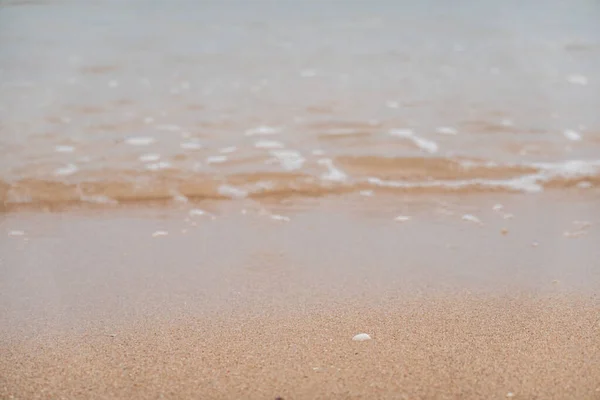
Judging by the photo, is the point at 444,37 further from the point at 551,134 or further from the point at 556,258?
the point at 556,258

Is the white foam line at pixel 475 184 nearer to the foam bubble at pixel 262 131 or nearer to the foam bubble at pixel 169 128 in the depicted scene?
the foam bubble at pixel 262 131

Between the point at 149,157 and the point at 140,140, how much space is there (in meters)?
0.33

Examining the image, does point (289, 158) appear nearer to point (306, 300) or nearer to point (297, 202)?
point (297, 202)

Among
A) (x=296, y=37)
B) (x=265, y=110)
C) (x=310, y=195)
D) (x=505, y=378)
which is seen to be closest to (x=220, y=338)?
(x=505, y=378)

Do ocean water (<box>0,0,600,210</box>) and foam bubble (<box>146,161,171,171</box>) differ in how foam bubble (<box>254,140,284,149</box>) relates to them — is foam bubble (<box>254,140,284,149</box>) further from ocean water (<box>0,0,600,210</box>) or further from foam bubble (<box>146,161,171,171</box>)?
foam bubble (<box>146,161,171,171</box>)

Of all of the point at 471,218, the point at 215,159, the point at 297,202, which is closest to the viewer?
the point at 471,218

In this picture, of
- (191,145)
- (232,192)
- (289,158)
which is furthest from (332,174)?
(191,145)

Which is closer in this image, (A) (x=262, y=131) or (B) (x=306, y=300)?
(B) (x=306, y=300)

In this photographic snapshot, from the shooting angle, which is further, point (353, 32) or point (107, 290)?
point (353, 32)

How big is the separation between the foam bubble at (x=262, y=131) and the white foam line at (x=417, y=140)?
0.79 m

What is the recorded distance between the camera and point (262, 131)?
494cm

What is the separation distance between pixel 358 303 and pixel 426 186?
1.68 m

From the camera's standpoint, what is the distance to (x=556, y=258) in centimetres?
306

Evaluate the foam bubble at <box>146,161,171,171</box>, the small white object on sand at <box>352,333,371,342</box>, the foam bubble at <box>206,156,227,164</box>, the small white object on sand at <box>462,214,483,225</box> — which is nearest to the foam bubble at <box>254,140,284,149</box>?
the foam bubble at <box>206,156,227,164</box>
